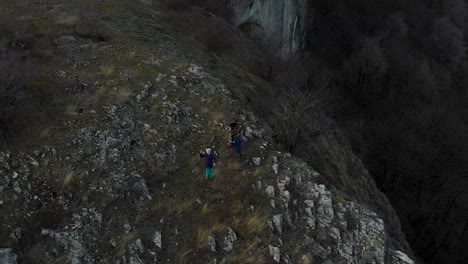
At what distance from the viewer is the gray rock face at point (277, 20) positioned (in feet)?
120

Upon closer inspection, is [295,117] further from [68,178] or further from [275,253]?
[68,178]

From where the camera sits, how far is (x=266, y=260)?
10914 mm

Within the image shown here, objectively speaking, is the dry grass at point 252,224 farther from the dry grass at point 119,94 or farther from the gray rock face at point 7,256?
the dry grass at point 119,94

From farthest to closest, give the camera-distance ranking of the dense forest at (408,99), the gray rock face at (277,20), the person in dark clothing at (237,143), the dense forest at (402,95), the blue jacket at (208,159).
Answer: the gray rock face at (277,20)
the dense forest at (408,99)
the dense forest at (402,95)
the person in dark clothing at (237,143)
the blue jacket at (208,159)

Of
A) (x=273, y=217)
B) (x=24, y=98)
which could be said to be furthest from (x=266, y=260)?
(x=24, y=98)

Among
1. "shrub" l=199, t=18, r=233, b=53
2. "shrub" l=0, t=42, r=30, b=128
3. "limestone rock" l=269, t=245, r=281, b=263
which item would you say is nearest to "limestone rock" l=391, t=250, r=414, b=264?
"limestone rock" l=269, t=245, r=281, b=263

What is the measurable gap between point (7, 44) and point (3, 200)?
8420 millimetres

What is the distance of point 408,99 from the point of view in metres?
45.6

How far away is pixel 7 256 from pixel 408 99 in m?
44.7

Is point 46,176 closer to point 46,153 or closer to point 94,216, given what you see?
point 46,153

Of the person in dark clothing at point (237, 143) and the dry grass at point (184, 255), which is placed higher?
the person in dark clothing at point (237, 143)

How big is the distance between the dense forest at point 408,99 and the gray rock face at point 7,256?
25.5 m

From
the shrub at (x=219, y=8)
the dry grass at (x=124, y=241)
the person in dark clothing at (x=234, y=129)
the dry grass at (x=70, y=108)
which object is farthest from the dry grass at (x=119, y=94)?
the shrub at (x=219, y=8)

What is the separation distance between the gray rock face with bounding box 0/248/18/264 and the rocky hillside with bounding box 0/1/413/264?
2 centimetres
